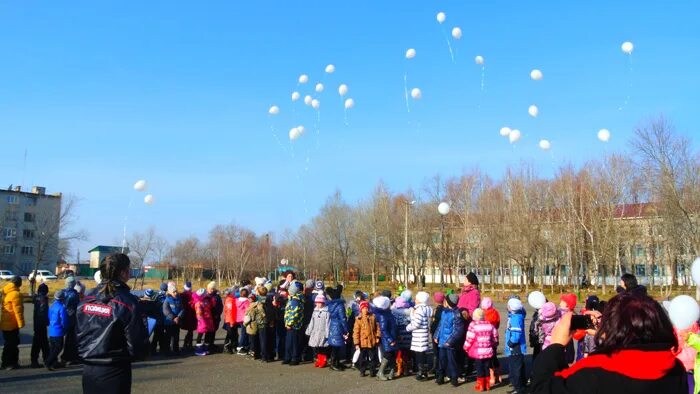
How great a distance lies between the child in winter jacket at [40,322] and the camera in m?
11.4

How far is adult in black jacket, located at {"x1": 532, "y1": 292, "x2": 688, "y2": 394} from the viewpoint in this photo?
2492 millimetres

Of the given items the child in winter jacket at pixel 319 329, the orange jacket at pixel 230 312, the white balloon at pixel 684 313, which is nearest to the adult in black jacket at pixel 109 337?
the white balloon at pixel 684 313

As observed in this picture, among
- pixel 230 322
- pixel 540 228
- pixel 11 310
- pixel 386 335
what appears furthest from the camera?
pixel 540 228

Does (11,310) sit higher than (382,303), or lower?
lower

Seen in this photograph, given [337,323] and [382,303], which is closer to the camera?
[382,303]

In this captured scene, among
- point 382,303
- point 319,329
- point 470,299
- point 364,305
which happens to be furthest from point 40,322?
point 470,299

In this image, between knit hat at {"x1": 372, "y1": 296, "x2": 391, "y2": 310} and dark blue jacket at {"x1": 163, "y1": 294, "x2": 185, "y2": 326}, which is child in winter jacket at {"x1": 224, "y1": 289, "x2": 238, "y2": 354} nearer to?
dark blue jacket at {"x1": 163, "y1": 294, "x2": 185, "y2": 326}

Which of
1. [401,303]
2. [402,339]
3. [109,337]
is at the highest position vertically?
[109,337]

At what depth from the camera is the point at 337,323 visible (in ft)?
38.5

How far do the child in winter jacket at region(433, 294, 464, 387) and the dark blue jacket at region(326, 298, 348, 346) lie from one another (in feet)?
7.00

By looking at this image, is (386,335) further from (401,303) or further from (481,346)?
(481,346)

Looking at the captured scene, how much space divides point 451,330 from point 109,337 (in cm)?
713

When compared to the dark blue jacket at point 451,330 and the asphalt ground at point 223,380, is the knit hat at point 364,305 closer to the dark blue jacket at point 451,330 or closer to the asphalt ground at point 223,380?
the asphalt ground at point 223,380

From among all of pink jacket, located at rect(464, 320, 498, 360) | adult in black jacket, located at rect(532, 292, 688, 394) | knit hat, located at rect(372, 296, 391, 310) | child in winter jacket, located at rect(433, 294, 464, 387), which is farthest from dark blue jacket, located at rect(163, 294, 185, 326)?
adult in black jacket, located at rect(532, 292, 688, 394)
